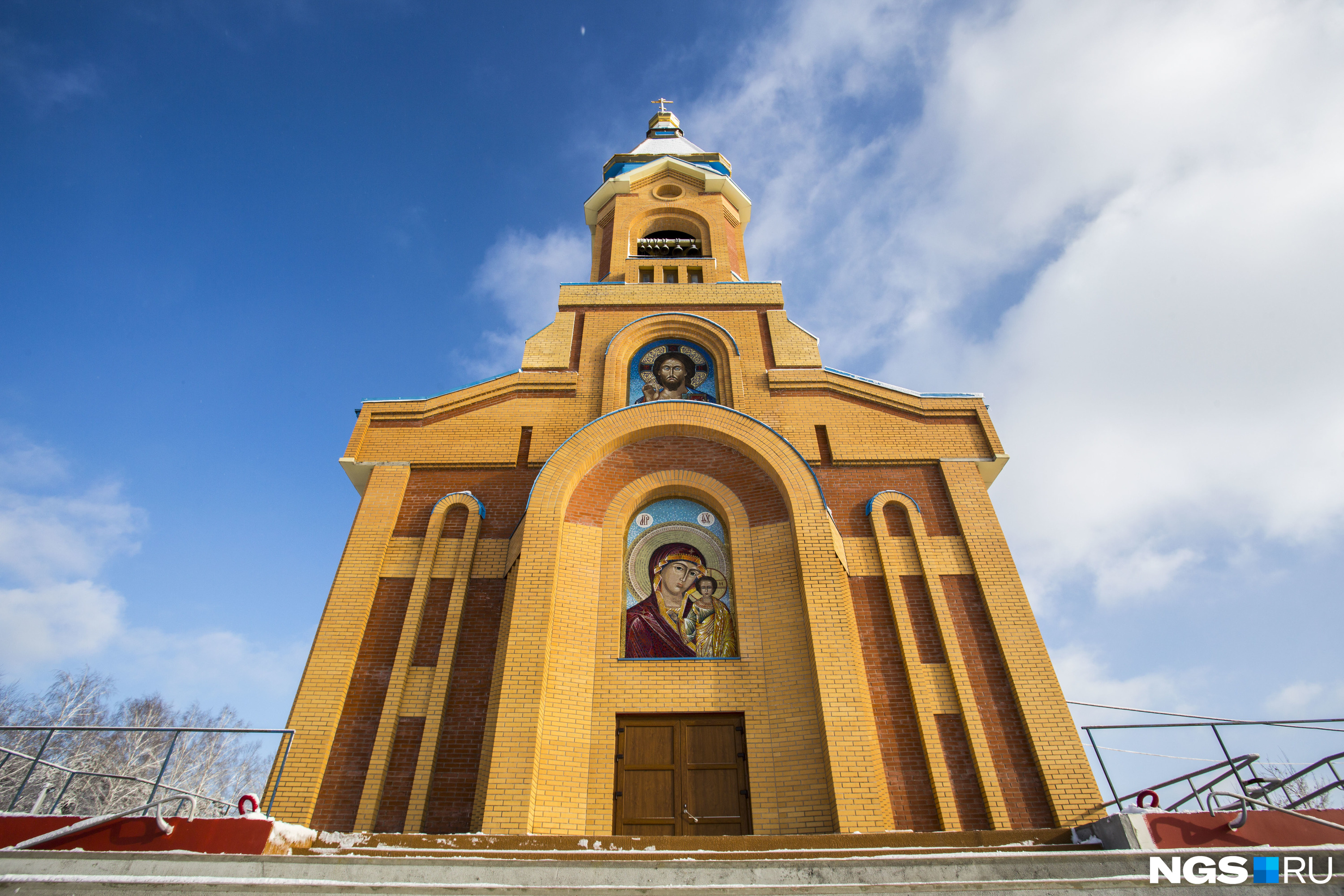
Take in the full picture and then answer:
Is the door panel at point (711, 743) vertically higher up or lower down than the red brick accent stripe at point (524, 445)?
lower down

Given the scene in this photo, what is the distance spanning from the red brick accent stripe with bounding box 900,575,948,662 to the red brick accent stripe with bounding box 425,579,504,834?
16.8 ft

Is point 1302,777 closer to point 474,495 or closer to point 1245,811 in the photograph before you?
point 1245,811

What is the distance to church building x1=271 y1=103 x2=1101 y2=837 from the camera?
25.3 feet

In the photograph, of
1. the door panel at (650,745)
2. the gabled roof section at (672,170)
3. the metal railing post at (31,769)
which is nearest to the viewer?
the metal railing post at (31,769)

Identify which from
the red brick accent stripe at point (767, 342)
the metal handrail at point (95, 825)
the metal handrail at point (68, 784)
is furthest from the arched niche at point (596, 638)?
the metal handrail at point (95, 825)

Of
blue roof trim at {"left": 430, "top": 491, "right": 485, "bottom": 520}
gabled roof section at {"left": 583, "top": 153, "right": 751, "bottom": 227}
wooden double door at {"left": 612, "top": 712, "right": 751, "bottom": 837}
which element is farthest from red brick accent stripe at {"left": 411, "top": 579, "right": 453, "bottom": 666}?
gabled roof section at {"left": 583, "top": 153, "right": 751, "bottom": 227}

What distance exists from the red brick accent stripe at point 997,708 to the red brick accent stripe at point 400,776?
6.38 meters

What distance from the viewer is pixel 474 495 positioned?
10289 millimetres

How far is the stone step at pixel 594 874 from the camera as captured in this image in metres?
4.27

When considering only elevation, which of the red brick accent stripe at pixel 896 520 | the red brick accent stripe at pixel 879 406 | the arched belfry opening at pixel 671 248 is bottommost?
the red brick accent stripe at pixel 896 520

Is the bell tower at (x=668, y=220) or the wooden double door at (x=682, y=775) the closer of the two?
the wooden double door at (x=682, y=775)

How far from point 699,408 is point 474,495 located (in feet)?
11.1

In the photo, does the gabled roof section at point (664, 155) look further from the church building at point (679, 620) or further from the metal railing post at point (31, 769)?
the metal railing post at point (31, 769)

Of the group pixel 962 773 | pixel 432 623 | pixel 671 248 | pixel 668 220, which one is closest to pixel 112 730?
pixel 432 623
